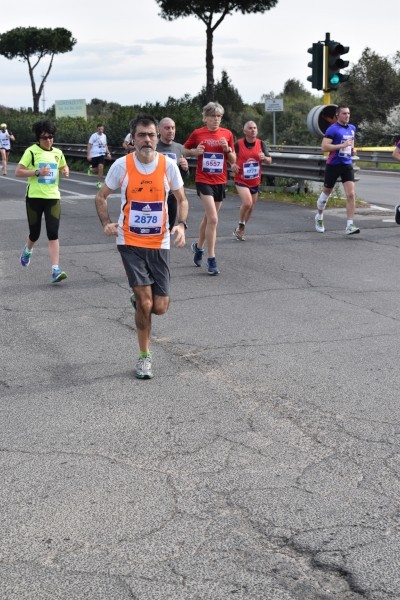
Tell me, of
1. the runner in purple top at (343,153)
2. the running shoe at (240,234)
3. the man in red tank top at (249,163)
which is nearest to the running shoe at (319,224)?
the runner in purple top at (343,153)

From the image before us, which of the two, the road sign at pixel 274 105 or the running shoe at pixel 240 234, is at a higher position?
the road sign at pixel 274 105

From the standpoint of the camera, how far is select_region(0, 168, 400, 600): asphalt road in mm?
3895

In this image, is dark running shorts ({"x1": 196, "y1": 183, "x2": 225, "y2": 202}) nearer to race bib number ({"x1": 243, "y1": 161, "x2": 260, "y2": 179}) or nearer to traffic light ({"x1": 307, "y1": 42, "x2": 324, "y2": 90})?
race bib number ({"x1": 243, "y1": 161, "x2": 260, "y2": 179})

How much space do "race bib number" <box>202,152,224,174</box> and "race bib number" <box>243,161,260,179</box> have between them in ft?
6.75

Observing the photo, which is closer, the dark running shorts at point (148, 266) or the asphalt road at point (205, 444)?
the asphalt road at point (205, 444)

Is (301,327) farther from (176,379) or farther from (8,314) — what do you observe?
(8,314)

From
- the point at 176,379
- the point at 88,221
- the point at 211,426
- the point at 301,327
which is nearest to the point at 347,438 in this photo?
the point at 211,426

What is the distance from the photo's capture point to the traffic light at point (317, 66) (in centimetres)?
1892

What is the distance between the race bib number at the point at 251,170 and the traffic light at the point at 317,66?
19.0 ft

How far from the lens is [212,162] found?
1190cm

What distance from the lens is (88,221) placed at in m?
17.5

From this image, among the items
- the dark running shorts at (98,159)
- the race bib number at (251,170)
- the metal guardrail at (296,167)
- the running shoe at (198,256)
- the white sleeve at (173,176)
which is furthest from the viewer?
the dark running shorts at (98,159)

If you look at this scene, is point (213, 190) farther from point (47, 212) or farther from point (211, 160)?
point (47, 212)

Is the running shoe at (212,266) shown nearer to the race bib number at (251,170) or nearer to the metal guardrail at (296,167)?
the race bib number at (251,170)
